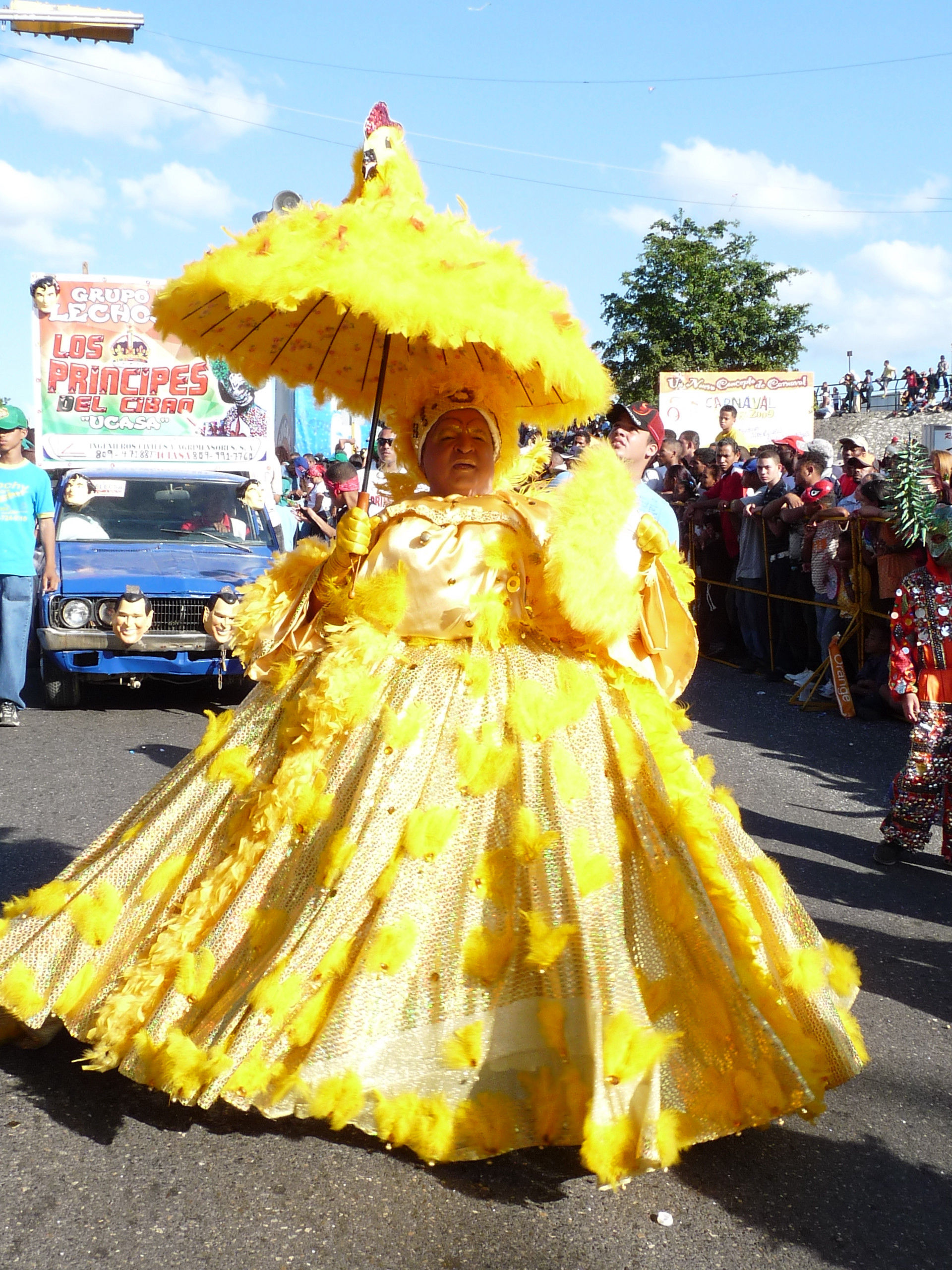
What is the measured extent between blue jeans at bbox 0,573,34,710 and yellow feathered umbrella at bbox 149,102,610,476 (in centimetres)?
493

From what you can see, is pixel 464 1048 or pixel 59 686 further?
pixel 59 686

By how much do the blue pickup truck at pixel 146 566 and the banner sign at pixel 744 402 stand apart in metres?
11.3

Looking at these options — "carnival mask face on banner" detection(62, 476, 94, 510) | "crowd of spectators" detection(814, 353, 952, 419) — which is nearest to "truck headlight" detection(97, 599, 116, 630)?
"carnival mask face on banner" detection(62, 476, 94, 510)

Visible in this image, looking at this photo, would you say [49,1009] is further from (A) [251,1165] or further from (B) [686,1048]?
(B) [686,1048]

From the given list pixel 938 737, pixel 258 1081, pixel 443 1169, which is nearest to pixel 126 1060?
pixel 258 1081

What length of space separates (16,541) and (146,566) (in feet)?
3.19

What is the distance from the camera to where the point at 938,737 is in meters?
5.27

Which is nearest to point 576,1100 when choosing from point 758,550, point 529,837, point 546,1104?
point 546,1104

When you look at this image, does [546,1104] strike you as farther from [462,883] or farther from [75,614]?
[75,614]

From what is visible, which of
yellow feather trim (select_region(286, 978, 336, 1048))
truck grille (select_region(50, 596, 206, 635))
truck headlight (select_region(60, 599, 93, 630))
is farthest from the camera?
truck grille (select_region(50, 596, 206, 635))

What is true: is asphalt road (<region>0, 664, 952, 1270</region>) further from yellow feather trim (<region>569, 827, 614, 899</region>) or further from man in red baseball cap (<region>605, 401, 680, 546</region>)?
man in red baseball cap (<region>605, 401, 680, 546</region>)

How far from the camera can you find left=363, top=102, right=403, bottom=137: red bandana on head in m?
3.21

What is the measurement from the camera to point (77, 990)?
10.1 feet

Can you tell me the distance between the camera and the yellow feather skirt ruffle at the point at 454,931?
2668 millimetres
